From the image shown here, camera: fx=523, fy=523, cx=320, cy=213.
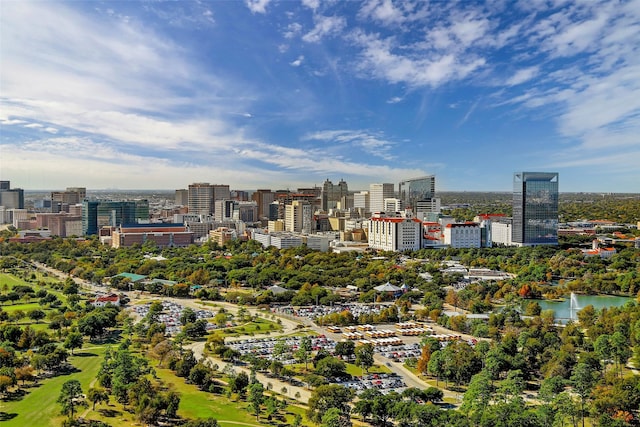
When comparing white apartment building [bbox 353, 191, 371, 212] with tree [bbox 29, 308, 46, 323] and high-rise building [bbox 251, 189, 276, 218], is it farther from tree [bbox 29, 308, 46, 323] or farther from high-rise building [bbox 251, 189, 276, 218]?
→ tree [bbox 29, 308, 46, 323]

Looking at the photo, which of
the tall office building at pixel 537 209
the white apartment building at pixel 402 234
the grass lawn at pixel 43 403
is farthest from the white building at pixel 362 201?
the grass lawn at pixel 43 403

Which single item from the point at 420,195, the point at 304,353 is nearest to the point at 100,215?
the point at 420,195

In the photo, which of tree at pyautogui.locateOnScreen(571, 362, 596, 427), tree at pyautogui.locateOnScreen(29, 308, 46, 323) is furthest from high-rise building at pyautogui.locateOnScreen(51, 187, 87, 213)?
tree at pyautogui.locateOnScreen(571, 362, 596, 427)

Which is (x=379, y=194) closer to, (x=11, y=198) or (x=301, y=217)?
(x=301, y=217)

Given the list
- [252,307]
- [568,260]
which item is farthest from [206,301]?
[568,260]

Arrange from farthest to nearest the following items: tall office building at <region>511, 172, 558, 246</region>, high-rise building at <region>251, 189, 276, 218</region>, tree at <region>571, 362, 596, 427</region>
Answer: high-rise building at <region>251, 189, 276, 218</region> < tall office building at <region>511, 172, 558, 246</region> < tree at <region>571, 362, 596, 427</region>

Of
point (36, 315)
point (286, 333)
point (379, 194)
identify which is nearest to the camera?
point (286, 333)
